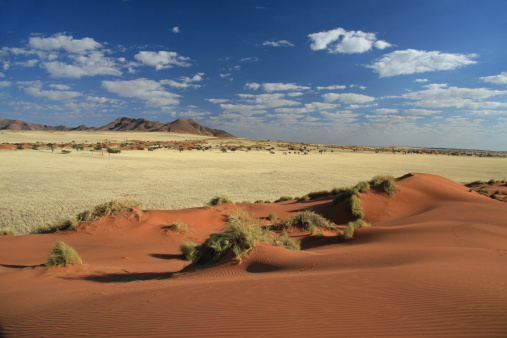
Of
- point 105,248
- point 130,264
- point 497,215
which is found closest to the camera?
point 130,264

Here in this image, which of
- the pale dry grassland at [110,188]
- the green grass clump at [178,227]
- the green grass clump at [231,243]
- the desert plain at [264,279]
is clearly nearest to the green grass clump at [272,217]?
the desert plain at [264,279]

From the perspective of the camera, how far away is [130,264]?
27.5 ft

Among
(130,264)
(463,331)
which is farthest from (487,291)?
(130,264)

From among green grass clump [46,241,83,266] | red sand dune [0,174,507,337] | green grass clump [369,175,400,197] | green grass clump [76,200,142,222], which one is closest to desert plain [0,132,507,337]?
red sand dune [0,174,507,337]

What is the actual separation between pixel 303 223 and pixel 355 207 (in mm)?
3529

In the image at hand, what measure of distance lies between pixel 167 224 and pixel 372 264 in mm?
8914

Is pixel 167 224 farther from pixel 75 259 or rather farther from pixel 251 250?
pixel 251 250

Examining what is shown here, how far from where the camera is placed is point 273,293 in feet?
13.5

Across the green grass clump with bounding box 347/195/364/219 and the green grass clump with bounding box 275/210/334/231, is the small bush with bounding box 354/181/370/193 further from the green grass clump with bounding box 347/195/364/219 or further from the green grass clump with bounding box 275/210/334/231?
the green grass clump with bounding box 275/210/334/231

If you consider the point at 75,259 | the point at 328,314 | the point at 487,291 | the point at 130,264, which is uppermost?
the point at 487,291

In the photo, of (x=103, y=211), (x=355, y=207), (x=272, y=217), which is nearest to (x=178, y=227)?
(x=103, y=211)

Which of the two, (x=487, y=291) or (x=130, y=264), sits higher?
(x=487, y=291)

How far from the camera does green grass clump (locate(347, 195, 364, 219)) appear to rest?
46.4 feet

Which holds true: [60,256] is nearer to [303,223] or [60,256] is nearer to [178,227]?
[178,227]
